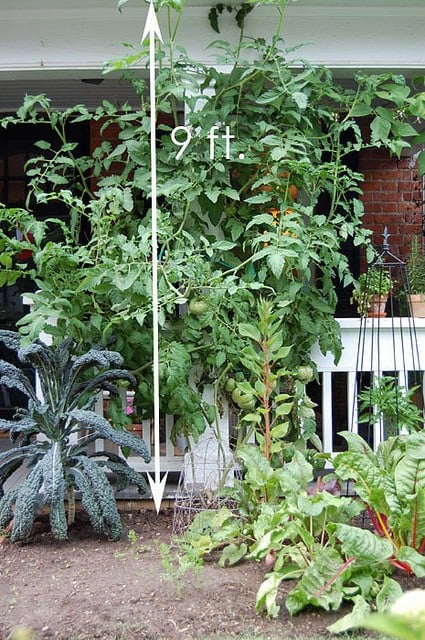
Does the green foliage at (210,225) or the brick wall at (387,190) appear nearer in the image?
the green foliage at (210,225)

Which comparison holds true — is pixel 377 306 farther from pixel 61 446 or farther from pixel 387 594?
pixel 387 594

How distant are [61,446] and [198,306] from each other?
0.94m

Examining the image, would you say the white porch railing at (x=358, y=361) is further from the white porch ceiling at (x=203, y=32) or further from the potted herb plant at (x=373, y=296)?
the white porch ceiling at (x=203, y=32)

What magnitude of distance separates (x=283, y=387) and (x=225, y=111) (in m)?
1.51

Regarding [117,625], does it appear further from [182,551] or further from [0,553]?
[0,553]

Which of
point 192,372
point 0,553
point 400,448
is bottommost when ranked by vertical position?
point 0,553

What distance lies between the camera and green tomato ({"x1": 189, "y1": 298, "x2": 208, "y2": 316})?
370 cm

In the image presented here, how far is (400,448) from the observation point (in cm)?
333

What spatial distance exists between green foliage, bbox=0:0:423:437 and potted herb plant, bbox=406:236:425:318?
0.67m

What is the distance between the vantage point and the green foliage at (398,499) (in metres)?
2.70

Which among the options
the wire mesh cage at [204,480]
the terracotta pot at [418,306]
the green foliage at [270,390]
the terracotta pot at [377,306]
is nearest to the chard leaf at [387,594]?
the green foliage at [270,390]

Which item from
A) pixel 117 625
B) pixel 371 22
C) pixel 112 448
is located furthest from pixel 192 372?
pixel 371 22

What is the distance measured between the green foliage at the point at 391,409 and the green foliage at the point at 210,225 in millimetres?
321

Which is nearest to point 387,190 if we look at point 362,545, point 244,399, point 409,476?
point 244,399
